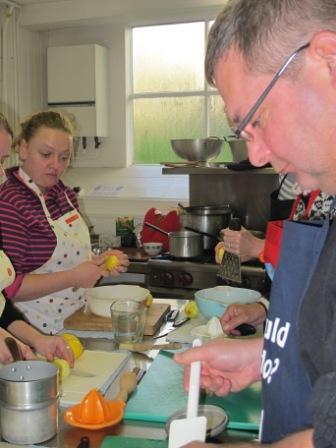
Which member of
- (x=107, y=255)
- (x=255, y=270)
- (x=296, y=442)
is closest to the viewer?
(x=296, y=442)

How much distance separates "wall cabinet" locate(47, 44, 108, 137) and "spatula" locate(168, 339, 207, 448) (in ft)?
10.3

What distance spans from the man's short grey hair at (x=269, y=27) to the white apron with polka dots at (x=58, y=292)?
1372mm

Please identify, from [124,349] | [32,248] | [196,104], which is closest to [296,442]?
[124,349]

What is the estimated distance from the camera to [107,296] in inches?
68.4

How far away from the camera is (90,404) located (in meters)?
1.01

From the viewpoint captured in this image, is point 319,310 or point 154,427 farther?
point 154,427

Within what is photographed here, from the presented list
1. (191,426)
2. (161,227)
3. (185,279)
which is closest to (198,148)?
(161,227)

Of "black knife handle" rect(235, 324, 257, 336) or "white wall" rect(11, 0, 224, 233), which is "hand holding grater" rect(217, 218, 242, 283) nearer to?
"black knife handle" rect(235, 324, 257, 336)

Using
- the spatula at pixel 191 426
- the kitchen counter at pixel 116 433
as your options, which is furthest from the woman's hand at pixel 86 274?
the spatula at pixel 191 426

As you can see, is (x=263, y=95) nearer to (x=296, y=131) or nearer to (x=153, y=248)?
(x=296, y=131)

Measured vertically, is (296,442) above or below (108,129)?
below

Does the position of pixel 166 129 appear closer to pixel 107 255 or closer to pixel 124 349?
pixel 107 255

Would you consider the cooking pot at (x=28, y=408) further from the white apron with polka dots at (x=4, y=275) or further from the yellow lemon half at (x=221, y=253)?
the yellow lemon half at (x=221, y=253)

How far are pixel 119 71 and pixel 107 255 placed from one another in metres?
2.44
